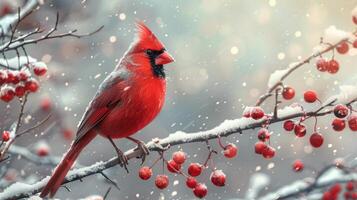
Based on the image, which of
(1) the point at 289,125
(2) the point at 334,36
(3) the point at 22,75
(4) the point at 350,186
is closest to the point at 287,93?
(1) the point at 289,125

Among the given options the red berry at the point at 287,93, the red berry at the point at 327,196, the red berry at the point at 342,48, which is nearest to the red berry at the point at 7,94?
the red berry at the point at 287,93

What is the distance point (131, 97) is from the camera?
121cm

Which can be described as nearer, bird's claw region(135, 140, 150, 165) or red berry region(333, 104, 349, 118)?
red berry region(333, 104, 349, 118)

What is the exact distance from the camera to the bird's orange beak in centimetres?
123

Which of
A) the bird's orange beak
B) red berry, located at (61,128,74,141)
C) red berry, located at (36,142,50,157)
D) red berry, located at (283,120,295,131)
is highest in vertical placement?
red berry, located at (61,128,74,141)

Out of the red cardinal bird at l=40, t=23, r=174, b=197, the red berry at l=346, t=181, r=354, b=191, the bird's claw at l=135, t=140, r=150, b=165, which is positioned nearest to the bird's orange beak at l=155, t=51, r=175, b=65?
the red cardinal bird at l=40, t=23, r=174, b=197

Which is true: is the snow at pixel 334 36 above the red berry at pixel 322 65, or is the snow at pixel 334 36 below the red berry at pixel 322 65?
above

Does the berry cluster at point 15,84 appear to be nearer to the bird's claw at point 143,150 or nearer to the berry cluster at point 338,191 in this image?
the bird's claw at point 143,150

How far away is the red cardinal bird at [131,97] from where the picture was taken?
1.19 m

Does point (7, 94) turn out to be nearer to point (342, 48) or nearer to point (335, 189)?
point (342, 48)

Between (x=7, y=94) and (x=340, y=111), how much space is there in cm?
65

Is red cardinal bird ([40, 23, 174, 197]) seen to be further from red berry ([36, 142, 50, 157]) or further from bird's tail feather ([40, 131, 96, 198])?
red berry ([36, 142, 50, 157])

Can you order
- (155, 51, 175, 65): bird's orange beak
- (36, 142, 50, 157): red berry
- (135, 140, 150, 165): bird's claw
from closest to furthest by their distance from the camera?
(135, 140, 150, 165): bird's claw → (155, 51, 175, 65): bird's orange beak → (36, 142, 50, 157): red berry

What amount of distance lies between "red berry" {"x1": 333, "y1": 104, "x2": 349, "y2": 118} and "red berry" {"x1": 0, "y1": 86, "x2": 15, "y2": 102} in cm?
64
